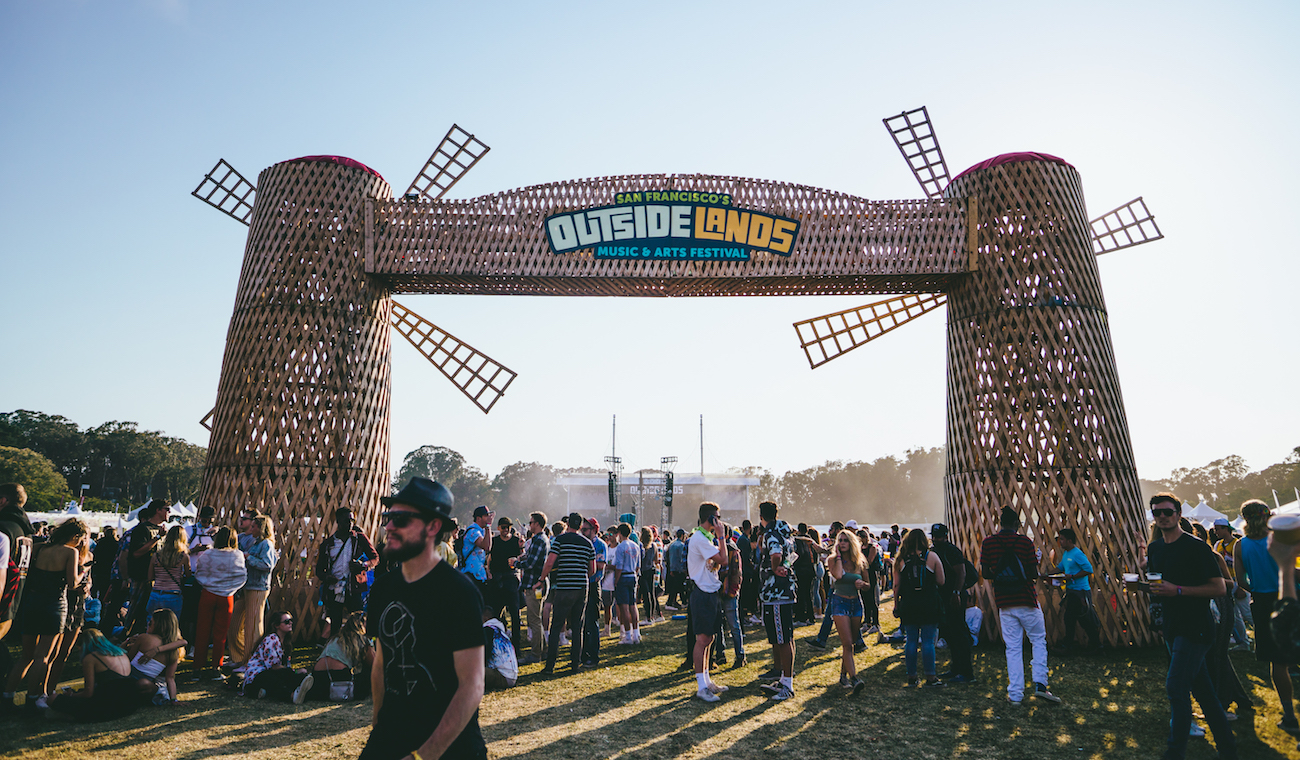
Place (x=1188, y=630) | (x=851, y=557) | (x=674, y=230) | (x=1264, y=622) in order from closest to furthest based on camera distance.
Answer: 1. (x=1188, y=630)
2. (x=1264, y=622)
3. (x=851, y=557)
4. (x=674, y=230)

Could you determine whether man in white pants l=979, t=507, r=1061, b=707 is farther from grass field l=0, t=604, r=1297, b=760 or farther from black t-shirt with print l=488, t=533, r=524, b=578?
black t-shirt with print l=488, t=533, r=524, b=578

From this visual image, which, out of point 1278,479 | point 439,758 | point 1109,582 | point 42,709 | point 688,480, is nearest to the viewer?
point 439,758

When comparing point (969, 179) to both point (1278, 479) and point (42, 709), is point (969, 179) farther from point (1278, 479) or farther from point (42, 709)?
point (1278, 479)

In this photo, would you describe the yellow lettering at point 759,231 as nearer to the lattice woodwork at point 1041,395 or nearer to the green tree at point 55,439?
the lattice woodwork at point 1041,395

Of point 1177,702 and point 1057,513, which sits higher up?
point 1057,513

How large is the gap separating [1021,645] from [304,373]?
9.79 m

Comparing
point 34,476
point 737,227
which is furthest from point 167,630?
point 34,476

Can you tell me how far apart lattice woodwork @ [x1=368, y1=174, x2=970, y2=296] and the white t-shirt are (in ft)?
16.8

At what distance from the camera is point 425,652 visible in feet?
8.21

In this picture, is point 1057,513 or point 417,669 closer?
point 417,669

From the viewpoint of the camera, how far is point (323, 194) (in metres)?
10.8

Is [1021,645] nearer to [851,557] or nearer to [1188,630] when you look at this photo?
[851,557]

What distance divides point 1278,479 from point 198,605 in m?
86.9

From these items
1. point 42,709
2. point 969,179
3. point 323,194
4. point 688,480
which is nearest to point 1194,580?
point 969,179
